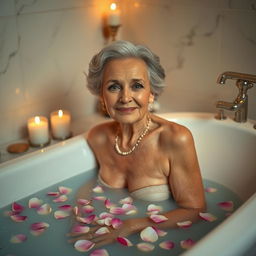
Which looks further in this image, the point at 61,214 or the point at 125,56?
the point at 61,214

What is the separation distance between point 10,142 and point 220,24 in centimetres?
124

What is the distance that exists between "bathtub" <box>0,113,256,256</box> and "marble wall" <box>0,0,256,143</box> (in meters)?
0.27

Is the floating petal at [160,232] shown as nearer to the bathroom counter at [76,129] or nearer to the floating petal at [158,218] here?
the floating petal at [158,218]

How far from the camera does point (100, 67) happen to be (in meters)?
Answer: 1.50

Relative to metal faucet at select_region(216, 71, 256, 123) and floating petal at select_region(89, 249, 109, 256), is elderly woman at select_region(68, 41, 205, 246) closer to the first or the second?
floating petal at select_region(89, 249, 109, 256)

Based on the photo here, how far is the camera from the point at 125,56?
1462 mm

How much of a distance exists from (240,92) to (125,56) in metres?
0.62

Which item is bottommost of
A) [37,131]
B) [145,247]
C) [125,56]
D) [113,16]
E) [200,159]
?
[145,247]

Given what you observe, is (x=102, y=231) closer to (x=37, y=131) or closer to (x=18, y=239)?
(x=18, y=239)

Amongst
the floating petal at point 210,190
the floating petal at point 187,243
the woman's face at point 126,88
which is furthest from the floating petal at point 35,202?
the floating petal at point 210,190

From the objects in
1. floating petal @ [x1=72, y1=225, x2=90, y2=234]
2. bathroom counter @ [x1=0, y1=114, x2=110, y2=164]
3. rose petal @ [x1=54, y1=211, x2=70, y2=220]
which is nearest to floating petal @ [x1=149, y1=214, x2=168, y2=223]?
floating petal @ [x1=72, y1=225, x2=90, y2=234]

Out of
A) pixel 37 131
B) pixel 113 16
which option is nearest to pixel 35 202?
pixel 37 131

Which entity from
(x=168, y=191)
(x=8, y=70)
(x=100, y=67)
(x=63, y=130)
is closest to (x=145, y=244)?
(x=168, y=191)

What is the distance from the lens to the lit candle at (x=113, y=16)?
2.27 m
